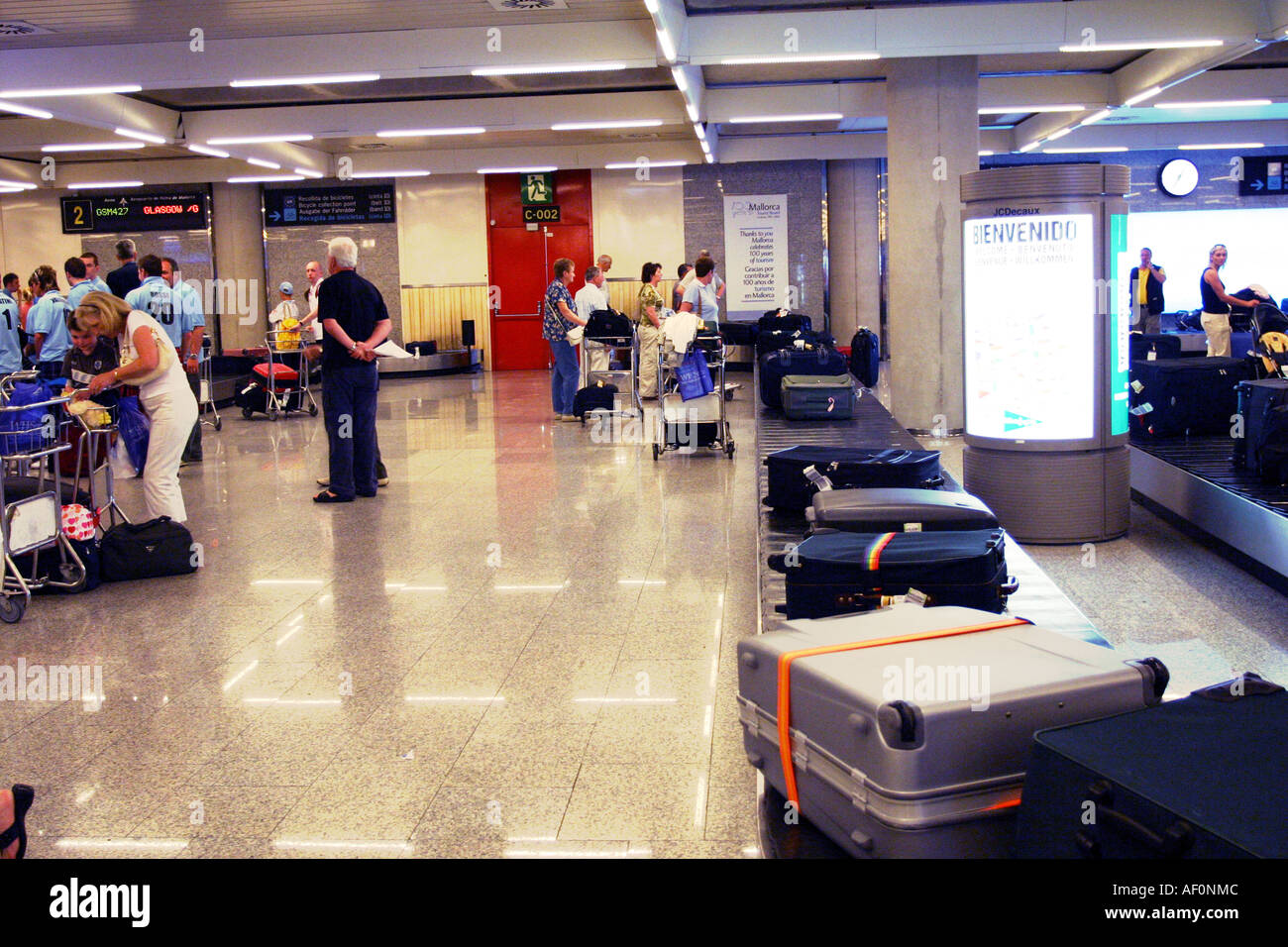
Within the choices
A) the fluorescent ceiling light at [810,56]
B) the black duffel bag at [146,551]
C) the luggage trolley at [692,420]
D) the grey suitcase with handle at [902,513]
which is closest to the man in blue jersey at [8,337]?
the black duffel bag at [146,551]

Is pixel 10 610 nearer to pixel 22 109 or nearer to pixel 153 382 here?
pixel 153 382

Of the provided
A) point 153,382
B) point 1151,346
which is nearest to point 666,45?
point 1151,346

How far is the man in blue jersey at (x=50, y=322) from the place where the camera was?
1019cm

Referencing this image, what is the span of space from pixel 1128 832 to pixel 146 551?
5482mm

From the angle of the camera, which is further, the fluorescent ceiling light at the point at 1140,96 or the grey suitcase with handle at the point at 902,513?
the fluorescent ceiling light at the point at 1140,96

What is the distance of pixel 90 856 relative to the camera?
2930 millimetres

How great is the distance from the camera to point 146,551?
20.0 feet

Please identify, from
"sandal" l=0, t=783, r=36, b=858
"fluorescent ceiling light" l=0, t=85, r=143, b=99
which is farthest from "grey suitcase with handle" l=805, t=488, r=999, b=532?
"fluorescent ceiling light" l=0, t=85, r=143, b=99

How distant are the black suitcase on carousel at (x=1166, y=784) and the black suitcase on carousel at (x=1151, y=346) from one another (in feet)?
26.0

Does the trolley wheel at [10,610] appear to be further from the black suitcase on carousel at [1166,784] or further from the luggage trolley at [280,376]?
the luggage trolley at [280,376]

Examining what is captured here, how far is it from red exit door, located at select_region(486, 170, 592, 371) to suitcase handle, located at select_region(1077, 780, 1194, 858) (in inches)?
797

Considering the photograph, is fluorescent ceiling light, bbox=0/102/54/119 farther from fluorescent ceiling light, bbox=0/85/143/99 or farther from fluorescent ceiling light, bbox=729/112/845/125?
fluorescent ceiling light, bbox=729/112/845/125

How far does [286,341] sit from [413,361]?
682 cm

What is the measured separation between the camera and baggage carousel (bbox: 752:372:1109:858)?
2.45 m
